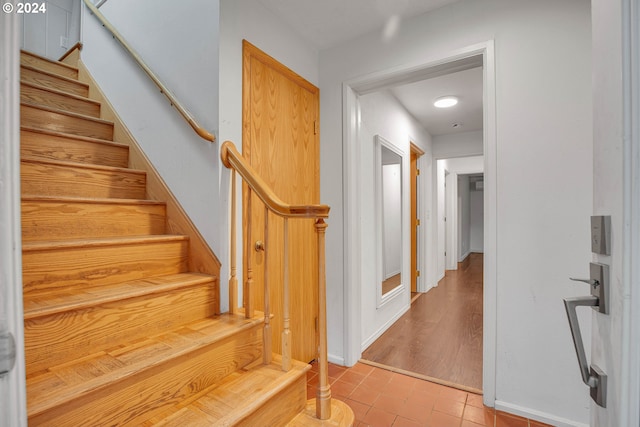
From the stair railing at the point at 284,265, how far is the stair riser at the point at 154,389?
0.58ft

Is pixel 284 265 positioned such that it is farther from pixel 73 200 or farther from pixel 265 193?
pixel 73 200

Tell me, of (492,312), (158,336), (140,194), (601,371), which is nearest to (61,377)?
(158,336)

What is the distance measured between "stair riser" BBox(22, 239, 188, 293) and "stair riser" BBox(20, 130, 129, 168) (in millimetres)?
732

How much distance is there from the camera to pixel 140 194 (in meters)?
2.05

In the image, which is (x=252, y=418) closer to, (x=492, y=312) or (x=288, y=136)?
(x=492, y=312)

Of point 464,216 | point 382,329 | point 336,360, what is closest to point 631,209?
point 336,360

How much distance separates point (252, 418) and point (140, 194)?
1.57 metres

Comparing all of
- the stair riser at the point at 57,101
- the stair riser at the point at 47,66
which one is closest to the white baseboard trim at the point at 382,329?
the stair riser at the point at 57,101

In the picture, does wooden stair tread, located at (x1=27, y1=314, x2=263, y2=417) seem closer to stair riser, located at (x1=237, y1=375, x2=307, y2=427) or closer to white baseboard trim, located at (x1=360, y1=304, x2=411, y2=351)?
stair riser, located at (x1=237, y1=375, x2=307, y2=427)

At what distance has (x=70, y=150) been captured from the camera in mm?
1960

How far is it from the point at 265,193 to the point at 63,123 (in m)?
1.73

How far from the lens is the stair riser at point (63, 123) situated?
1.99 metres

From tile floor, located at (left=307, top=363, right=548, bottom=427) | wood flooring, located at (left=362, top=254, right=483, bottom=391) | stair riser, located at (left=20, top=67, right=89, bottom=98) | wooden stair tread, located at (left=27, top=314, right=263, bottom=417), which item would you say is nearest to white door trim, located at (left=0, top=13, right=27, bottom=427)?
wooden stair tread, located at (left=27, top=314, right=263, bottom=417)

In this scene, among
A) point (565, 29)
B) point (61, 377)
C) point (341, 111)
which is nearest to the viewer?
point (61, 377)
